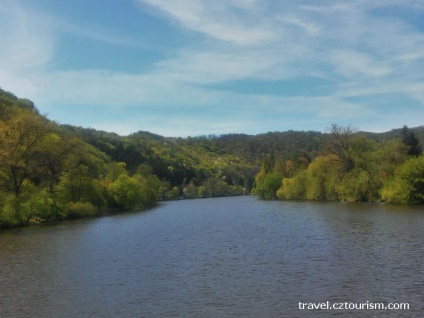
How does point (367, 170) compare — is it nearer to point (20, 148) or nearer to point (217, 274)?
point (20, 148)

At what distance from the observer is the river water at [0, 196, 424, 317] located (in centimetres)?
1731

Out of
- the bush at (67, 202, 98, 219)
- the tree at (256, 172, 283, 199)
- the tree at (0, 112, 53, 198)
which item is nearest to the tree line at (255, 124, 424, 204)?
the tree at (256, 172, 283, 199)

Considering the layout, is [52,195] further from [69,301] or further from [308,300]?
[308,300]

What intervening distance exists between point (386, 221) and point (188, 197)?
155887 mm

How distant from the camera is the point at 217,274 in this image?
22.8 m

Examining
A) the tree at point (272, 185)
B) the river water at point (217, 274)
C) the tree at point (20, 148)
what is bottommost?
the river water at point (217, 274)

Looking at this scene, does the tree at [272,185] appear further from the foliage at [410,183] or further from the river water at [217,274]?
the river water at [217,274]

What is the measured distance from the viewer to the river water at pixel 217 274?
17312 millimetres

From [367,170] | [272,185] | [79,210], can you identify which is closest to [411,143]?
[367,170]

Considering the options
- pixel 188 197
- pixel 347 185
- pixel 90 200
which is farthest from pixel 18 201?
pixel 188 197

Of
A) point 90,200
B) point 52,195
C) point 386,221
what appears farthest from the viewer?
point 90,200

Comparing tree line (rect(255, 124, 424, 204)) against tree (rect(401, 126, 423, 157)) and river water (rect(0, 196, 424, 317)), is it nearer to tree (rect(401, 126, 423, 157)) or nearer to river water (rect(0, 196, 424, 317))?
tree (rect(401, 126, 423, 157))

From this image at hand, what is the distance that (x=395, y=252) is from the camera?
26.0 m

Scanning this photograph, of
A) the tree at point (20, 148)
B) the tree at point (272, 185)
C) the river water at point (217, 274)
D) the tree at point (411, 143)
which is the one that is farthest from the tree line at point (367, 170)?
the tree at point (20, 148)
